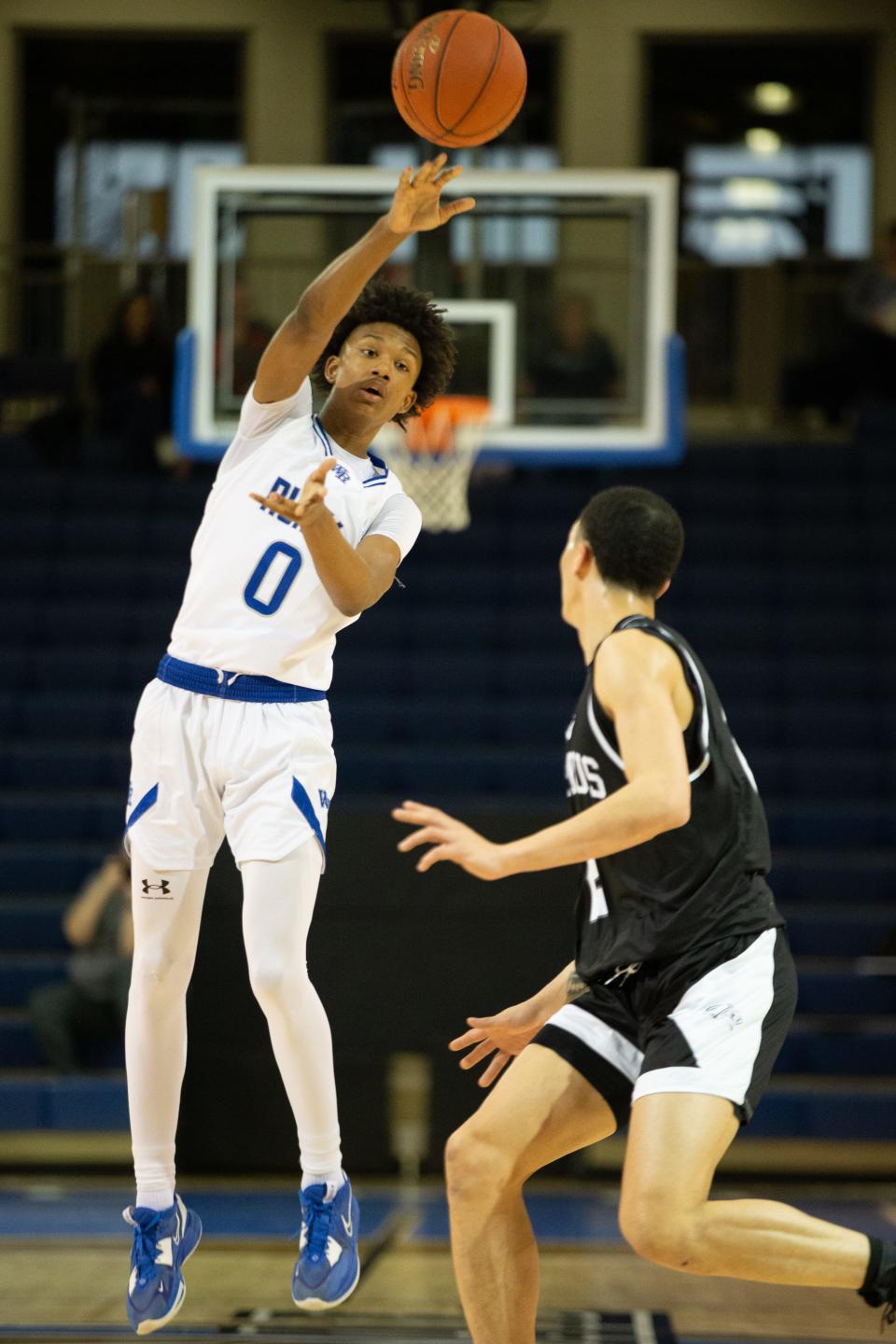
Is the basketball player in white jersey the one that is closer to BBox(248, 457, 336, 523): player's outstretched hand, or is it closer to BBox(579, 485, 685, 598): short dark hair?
BBox(248, 457, 336, 523): player's outstretched hand

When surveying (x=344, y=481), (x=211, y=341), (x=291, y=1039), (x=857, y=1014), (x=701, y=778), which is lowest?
(x=857, y=1014)

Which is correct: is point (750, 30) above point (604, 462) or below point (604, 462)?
above

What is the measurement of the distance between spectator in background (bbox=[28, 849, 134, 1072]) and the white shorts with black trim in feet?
16.7

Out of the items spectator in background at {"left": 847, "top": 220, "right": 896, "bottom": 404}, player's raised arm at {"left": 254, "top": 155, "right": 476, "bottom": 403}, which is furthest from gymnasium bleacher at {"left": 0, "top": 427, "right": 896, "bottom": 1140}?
player's raised arm at {"left": 254, "top": 155, "right": 476, "bottom": 403}

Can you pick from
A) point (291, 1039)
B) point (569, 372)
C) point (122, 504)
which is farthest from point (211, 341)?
point (291, 1039)

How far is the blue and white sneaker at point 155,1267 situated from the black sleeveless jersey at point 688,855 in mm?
1101

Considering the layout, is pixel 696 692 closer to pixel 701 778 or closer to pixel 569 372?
pixel 701 778

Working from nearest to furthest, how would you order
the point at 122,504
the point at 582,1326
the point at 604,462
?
the point at 582,1326 → the point at 604,462 → the point at 122,504

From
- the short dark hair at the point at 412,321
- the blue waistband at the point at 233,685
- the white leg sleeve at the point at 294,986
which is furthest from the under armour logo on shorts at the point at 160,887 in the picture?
the short dark hair at the point at 412,321

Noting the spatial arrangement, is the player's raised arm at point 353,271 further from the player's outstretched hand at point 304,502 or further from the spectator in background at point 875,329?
the spectator in background at point 875,329

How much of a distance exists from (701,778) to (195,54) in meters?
12.2

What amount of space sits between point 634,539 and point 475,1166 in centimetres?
136

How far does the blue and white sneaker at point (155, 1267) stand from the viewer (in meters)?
3.75

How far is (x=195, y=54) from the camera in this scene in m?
14.3
